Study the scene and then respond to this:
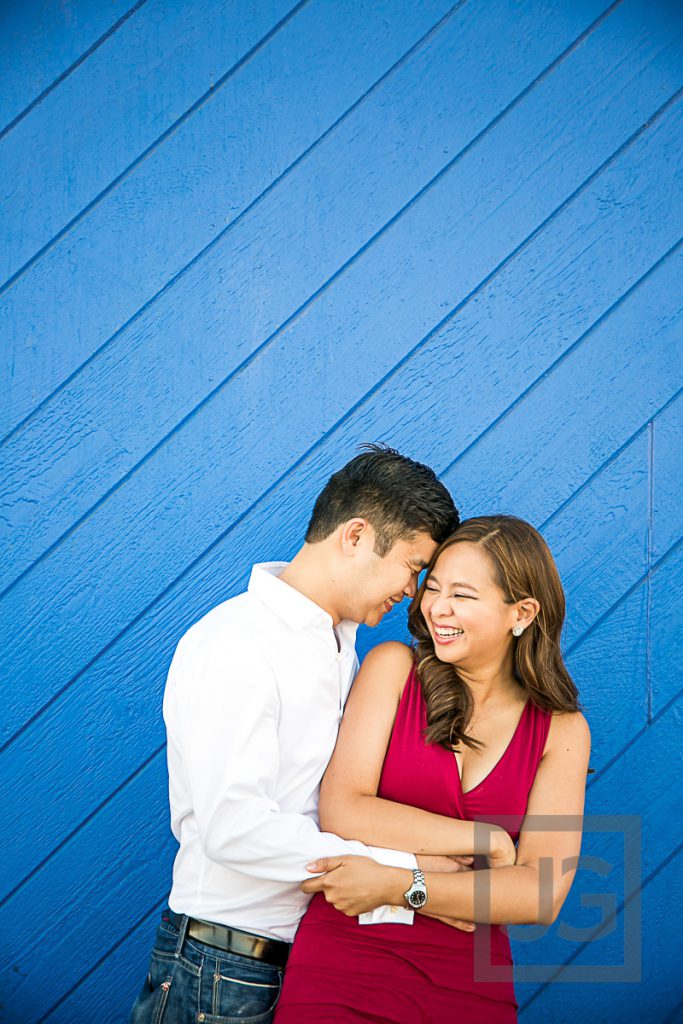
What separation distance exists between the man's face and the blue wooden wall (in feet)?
1.45

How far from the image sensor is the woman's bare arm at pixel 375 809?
5.26ft

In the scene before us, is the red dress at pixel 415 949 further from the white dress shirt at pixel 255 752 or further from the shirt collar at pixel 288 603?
the shirt collar at pixel 288 603

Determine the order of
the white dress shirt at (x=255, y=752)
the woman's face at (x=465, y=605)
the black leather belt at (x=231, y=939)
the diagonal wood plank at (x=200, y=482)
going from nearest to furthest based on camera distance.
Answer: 1. the white dress shirt at (x=255, y=752)
2. the black leather belt at (x=231, y=939)
3. the woman's face at (x=465, y=605)
4. the diagonal wood plank at (x=200, y=482)

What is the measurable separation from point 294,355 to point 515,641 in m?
0.81

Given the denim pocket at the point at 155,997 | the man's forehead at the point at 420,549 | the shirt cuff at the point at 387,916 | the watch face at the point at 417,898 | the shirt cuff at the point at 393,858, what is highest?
the man's forehead at the point at 420,549

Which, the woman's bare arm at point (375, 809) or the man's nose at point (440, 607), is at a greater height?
the man's nose at point (440, 607)

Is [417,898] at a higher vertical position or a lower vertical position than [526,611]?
lower

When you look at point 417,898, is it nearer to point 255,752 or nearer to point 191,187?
point 255,752

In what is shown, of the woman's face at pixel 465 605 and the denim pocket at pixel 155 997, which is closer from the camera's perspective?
the denim pocket at pixel 155 997

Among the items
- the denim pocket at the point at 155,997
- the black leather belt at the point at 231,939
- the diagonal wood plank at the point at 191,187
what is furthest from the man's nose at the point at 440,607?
the diagonal wood plank at the point at 191,187

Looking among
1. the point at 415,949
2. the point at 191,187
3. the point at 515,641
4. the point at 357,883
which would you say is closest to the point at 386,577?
the point at 515,641

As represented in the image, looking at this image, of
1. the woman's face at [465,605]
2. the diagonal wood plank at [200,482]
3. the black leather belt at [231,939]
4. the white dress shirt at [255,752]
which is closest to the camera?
the white dress shirt at [255,752]

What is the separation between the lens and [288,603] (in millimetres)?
1679

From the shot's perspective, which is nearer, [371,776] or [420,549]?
[371,776]
